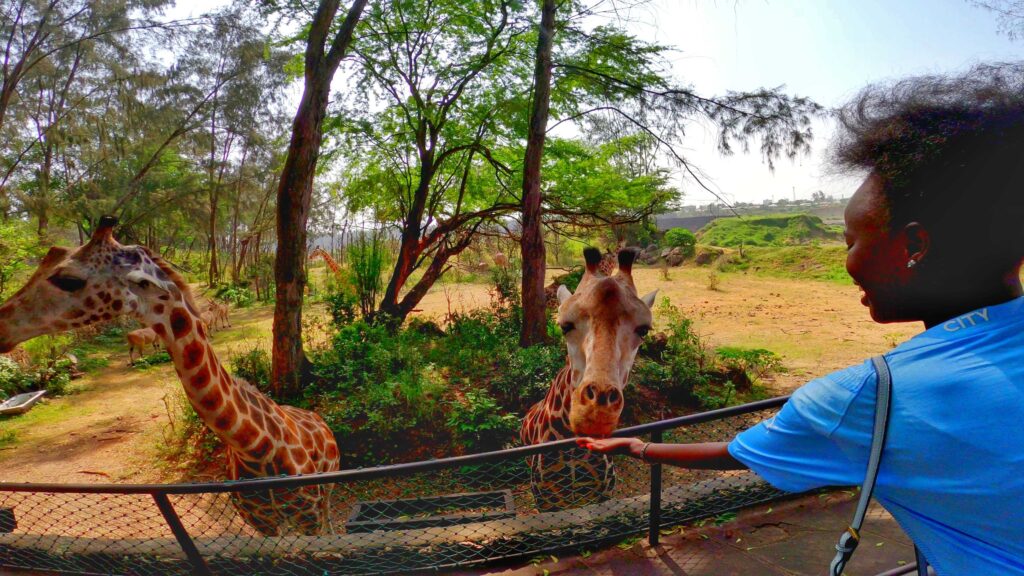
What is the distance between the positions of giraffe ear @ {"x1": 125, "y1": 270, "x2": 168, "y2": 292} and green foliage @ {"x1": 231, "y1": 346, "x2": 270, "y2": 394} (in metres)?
4.19

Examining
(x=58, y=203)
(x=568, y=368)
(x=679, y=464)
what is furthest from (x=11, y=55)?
(x=679, y=464)

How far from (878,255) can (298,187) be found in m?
6.35

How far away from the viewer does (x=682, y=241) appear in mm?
22125

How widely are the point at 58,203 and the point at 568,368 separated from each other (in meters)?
19.1

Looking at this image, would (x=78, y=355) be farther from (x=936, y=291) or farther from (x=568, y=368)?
(x=936, y=291)

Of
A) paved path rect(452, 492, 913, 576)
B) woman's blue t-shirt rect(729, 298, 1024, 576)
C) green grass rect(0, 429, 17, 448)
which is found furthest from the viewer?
green grass rect(0, 429, 17, 448)

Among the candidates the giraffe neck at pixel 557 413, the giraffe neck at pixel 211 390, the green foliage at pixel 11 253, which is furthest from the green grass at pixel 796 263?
the green foliage at pixel 11 253

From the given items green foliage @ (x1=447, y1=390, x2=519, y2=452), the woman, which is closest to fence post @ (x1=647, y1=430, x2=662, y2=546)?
the woman

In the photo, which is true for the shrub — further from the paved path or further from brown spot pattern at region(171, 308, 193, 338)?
the paved path

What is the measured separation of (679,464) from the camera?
1.55 metres

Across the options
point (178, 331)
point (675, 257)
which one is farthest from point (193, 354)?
point (675, 257)

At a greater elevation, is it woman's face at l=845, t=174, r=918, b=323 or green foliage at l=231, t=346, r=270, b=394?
woman's face at l=845, t=174, r=918, b=323

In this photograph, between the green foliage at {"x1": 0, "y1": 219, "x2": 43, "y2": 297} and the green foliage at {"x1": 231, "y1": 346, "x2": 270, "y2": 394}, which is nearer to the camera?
the green foliage at {"x1": 231, "y1": 346, "x2": 270, "y2": 394}

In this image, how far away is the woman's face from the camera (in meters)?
1.13
